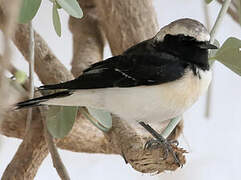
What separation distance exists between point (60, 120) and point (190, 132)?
3.51 ft

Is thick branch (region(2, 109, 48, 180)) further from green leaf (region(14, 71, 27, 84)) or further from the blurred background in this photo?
the blurred background

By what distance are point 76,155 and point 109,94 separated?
39.7 inches

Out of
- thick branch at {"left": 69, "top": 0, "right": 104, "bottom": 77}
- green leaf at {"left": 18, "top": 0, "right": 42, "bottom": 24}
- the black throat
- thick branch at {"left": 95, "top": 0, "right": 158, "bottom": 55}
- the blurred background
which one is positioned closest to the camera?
green leaf at {"left": 18, "top": 0, "right": 42, "bottom": 24}

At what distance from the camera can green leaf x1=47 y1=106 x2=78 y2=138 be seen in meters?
0.81

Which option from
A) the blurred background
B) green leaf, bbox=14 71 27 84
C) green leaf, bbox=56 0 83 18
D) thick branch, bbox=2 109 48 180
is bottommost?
the blurred background

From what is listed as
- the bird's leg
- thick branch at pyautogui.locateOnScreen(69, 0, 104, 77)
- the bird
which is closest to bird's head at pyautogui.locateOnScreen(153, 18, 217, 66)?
the bird

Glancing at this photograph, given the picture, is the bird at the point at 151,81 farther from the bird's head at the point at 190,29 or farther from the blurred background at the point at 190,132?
the blurred background at the point at 190,132

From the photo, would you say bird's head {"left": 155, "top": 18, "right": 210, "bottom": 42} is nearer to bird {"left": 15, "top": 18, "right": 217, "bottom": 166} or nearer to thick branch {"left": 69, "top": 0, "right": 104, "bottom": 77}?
bird {"left": 15, "top": 18, "right": 217, "bottom": 166}

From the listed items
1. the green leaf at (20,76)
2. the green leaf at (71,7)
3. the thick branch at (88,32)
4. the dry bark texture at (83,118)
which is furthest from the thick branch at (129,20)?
the green leaf at (71,7)

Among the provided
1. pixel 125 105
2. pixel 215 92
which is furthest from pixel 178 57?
pixel 215 92

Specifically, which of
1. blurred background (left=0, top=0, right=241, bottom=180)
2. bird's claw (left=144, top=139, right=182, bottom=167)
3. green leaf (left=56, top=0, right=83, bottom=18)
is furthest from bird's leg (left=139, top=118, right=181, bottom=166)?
blurred background (left=0, top=0, right=241, bottom=180)

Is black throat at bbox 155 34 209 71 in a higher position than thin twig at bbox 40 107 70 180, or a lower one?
higher

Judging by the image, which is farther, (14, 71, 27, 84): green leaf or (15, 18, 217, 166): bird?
(14, 71, 27, 84): green leaf

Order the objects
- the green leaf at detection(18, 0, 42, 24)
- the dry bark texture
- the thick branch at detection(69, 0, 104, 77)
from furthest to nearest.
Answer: the thick branch at detection(69, 0, 104, 77)
the dry bark texture
the green leaf at detection(18, 0, 42, 24)
